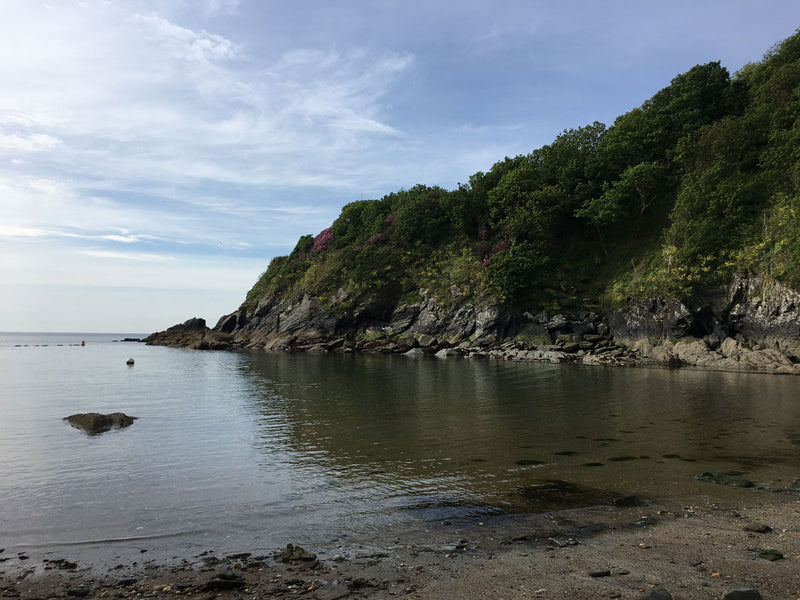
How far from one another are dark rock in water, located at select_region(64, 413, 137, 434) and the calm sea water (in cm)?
45

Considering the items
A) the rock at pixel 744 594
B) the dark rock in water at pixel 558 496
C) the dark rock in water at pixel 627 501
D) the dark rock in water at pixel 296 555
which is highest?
the rock at pixel 744 594

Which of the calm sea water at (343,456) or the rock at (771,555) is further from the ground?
the rock at (771,555)

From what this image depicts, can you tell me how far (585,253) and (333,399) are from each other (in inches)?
1891

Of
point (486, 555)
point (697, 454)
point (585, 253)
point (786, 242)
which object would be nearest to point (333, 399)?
point (697, 454)

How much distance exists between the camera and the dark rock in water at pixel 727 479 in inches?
416

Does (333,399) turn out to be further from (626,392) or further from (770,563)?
(770,563)

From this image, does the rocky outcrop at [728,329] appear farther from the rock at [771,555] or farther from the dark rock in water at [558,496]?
the rock at [771,555]

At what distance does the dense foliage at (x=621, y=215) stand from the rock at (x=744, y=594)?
40.1 m

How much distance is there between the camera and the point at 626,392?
25.8 metres

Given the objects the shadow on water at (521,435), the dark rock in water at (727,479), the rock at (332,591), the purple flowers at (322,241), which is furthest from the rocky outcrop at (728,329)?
the purple flowers at (322,241)

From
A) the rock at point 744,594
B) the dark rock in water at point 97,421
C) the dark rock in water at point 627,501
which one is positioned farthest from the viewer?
the dark rock in water at point 97,421

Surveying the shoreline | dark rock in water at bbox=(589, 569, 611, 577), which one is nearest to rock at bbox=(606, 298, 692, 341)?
the shoreline

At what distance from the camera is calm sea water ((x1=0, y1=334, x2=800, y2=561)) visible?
9.21m

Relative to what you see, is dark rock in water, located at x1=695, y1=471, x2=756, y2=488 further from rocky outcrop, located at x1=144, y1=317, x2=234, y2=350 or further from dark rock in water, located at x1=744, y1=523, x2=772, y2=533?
rocky outcrop, located at x1=144, y1=317, x2=234, y2=350
